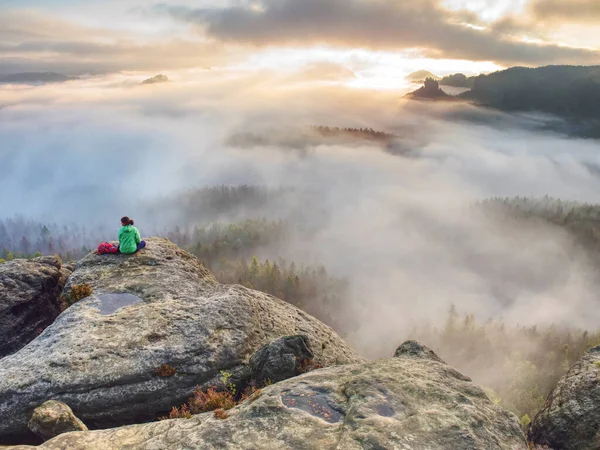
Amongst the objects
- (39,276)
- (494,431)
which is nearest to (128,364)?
(39,276)

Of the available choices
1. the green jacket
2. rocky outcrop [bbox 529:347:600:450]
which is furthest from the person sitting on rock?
rocky outcrop [bbox 529:347:600:450]

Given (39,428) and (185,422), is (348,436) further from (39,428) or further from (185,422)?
(39,428)

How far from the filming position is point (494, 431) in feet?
58.4

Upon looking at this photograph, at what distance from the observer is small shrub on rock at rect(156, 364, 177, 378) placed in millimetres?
22516

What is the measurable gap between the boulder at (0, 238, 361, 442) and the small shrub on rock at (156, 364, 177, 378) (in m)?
0.05

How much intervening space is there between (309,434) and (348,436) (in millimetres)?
1508

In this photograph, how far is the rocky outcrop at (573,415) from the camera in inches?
862

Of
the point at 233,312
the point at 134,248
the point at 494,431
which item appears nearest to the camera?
the point at 494,431

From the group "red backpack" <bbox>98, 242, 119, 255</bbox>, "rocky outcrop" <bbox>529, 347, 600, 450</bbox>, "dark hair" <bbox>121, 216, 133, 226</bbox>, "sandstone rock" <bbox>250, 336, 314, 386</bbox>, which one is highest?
"dark hair" <bbox>121, 216, 133, 226</bbox>

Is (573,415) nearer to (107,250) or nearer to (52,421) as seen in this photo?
(52,421)

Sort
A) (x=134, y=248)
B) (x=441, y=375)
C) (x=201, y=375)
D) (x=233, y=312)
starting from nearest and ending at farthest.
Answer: (x=441, y=375), (x=201, y=375), (x=233, y=312), (x=134, y=248)

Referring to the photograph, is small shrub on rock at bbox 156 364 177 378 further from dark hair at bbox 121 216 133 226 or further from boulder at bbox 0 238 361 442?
dark hair at bbox 121 216 133 226

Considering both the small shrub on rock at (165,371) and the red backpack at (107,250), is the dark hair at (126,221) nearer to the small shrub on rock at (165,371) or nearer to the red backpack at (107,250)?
the red backpack at (107,250)

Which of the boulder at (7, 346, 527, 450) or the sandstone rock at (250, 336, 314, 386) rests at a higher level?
the boulder at (7, 346, 527, 450)
